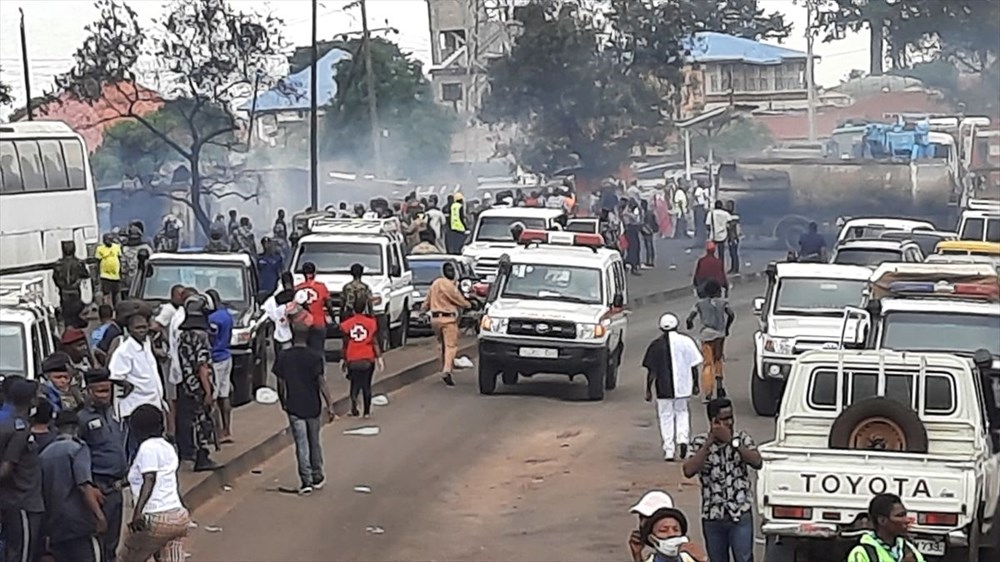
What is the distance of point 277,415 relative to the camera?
2234 centimetres

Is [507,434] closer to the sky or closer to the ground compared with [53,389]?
closer to the ground

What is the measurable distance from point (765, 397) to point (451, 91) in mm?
63644

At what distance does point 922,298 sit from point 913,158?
37.0 m

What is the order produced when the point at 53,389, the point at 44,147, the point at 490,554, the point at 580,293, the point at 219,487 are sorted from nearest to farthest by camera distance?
the point at 53,389
the point at 490,554
the point at 219,487
the point at 580,293
the point at 44,147

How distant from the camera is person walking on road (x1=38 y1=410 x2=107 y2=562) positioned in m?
11.4

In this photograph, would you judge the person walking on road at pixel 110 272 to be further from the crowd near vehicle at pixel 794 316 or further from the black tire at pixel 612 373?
the crowd near vehicle at pixel 794 316

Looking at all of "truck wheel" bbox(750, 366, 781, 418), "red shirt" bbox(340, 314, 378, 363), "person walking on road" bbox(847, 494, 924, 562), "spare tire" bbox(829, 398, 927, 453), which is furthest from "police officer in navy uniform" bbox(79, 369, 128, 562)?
"truck wheel" bbox(750, 366, 781, 418)

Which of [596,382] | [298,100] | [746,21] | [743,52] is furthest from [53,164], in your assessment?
[746,21]

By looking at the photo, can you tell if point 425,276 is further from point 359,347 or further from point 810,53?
point 810,53

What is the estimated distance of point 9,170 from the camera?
32.2m

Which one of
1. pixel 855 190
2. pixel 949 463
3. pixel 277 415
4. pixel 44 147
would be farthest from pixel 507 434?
pixel 855 190

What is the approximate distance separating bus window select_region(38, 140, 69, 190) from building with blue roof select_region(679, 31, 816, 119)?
161ft

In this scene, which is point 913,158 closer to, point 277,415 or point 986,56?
point 986,56

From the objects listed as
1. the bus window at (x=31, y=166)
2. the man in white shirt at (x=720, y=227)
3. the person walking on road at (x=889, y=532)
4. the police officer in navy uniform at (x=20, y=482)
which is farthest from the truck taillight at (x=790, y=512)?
the man in white shirt at (x=720, y=227)
